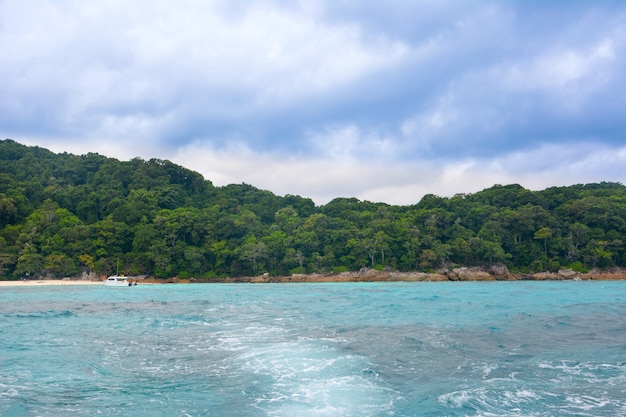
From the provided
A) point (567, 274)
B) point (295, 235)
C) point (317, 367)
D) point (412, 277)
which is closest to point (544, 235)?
point (567, 274)

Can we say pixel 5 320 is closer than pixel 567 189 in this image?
Yes

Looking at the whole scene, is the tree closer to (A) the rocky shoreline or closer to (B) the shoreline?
(A) the rocky shoreline

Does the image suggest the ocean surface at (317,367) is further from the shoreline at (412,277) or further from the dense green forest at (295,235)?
the dense green forest at (295,235)

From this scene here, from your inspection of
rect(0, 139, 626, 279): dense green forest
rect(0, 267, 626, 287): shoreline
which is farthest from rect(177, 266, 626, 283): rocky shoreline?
rect(0, 139, 626, 279): dense green forest

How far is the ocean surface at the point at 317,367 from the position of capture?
723cm

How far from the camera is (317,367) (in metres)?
9.98

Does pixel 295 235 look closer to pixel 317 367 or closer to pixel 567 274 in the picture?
pixel 567 274

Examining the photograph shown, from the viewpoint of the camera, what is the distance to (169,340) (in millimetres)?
13516

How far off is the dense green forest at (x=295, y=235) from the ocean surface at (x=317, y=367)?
2211 inches

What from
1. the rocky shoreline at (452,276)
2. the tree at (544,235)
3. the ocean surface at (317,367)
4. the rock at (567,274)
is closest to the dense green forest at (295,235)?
the tree at (544,235)

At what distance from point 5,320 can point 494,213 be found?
74559 millimetres

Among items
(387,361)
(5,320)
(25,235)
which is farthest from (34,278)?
(387,361)

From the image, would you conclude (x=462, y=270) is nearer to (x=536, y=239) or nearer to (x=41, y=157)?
(x=536, y=239)

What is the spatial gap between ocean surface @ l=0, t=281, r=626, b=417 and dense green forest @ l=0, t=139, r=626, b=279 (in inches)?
2211
